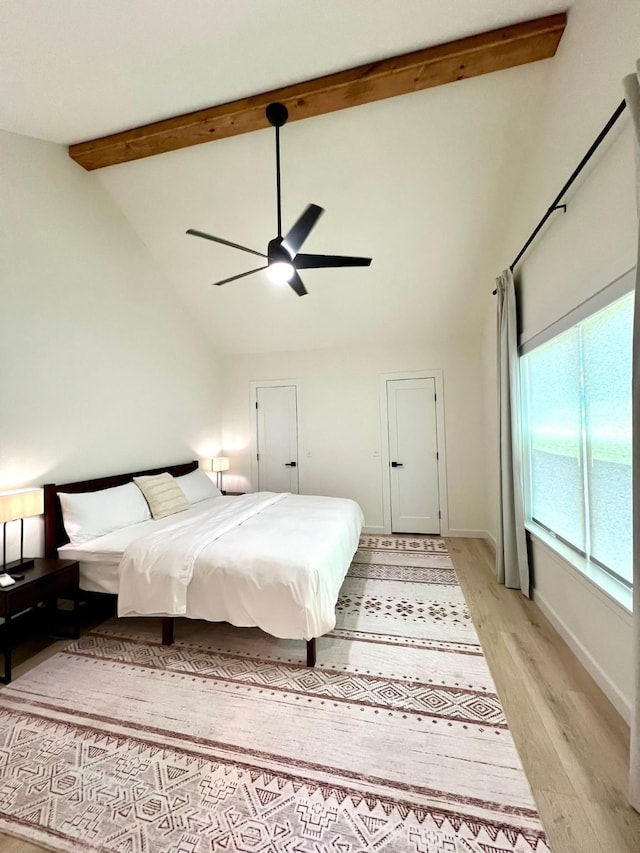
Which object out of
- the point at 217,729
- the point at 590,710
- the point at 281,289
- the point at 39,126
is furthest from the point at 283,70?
the point at 590,710

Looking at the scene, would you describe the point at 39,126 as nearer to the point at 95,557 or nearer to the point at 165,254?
the point at 165,254

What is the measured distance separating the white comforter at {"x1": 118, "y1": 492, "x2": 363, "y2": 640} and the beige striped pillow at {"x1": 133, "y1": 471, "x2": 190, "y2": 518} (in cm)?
72

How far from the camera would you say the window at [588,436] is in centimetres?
178

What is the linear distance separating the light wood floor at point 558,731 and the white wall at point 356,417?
6.97ft

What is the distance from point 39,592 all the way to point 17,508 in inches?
21.2

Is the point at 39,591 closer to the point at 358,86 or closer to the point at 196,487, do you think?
the point at 196,487

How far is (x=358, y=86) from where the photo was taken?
7.55ft

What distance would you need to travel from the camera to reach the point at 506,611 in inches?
108

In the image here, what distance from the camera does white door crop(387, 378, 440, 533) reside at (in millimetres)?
4793

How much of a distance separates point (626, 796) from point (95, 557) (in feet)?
10.0

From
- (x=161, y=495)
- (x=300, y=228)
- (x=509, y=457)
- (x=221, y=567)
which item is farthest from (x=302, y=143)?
(x=161, y=495)

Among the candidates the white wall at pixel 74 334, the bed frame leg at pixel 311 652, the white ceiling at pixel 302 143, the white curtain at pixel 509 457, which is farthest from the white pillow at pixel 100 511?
the white curtain at pixel 509 457

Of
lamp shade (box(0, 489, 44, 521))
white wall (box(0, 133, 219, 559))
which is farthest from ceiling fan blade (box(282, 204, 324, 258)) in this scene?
lamp shade (box(0, 489, 44, 521))

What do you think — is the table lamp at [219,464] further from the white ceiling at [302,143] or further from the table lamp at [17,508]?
the table lamp at [17,508]
